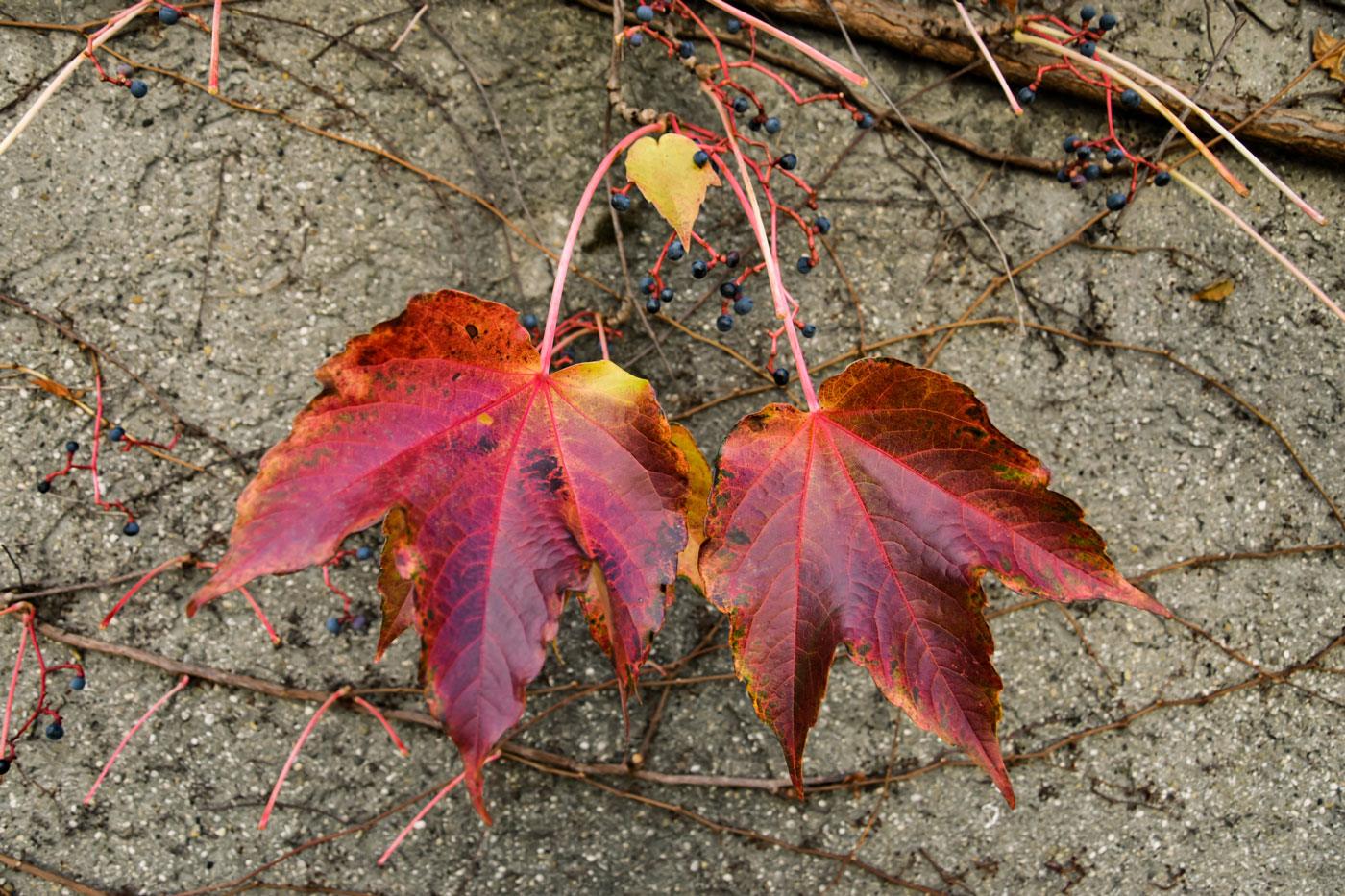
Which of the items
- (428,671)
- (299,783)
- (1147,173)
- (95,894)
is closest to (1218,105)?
(1147,173)

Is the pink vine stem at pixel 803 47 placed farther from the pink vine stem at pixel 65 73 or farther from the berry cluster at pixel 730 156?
the pink vine stem at pixel 65 73

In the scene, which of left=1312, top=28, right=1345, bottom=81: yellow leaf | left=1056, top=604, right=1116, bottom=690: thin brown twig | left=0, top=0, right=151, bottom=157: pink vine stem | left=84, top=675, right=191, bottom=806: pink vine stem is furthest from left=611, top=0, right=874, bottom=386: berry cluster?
left=84, top=675, right=191, bottom=806: pink vine stem

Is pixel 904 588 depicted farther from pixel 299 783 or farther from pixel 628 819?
pixel 299 783

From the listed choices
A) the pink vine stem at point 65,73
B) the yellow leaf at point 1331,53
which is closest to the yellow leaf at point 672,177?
the pink vine stem at point 65,73

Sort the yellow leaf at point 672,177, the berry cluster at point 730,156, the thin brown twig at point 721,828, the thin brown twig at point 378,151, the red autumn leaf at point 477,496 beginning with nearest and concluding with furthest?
the red autumn leaf at point 477,496
the yellow leaf at point 672,177
the berry cluster at point 730,156
the thin brown twig at point 378,151
the thin brown twig at point 721,828

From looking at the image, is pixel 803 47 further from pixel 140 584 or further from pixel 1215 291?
pixel 140 584
